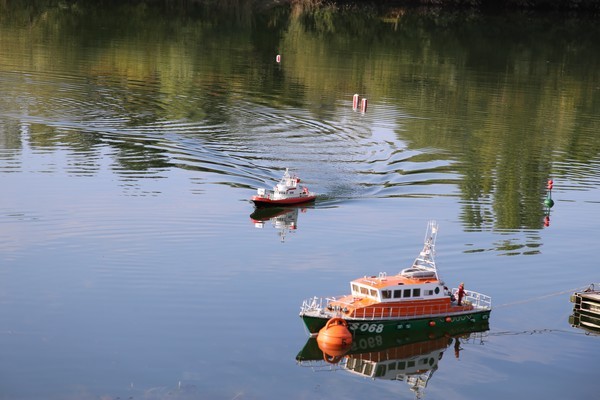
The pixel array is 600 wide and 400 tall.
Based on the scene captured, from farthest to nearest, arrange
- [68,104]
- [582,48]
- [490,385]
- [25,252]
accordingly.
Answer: [582,48] < [68,104] < [25,252] < [490,385]

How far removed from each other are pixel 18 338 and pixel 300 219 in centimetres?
2690

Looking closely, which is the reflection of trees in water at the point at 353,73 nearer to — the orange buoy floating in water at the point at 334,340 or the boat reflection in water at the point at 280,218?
the boat reflection in water at the point at 280,218

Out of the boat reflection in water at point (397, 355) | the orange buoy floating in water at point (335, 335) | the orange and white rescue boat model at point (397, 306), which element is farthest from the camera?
the orange and white rescue boat model at point (397, 306)

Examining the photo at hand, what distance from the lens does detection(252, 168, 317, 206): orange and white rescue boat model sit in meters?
74.8

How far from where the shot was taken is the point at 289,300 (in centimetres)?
5666

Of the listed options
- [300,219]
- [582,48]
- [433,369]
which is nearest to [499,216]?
[300,219]

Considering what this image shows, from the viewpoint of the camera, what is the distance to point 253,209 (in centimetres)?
7412

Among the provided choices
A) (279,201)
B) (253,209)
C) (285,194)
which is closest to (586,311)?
(279,201)

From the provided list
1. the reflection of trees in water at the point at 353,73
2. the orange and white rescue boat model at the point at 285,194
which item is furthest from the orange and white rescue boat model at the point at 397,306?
the orange and white rescue boat model at the point at 285,194

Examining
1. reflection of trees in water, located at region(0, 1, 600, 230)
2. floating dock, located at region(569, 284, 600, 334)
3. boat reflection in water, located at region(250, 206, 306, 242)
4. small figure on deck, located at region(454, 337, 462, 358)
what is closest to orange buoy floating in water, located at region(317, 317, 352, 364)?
small figure on deck, located at region(454, 337, 462, 358)

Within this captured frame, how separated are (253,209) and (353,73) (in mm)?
62994

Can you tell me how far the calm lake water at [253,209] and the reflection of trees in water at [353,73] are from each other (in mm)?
503

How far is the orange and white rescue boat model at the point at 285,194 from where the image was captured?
7481 cm

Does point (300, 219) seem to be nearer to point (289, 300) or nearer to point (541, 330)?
point (289, 300)
